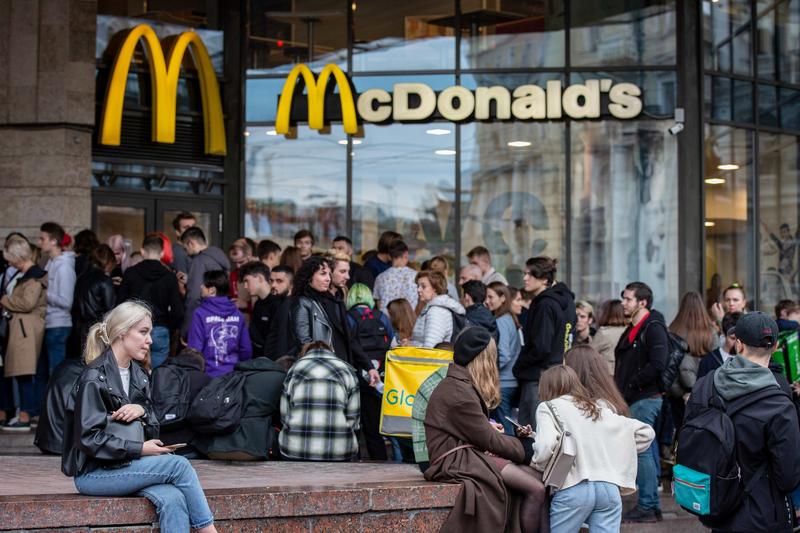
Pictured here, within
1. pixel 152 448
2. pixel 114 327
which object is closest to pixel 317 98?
pixel 114 327

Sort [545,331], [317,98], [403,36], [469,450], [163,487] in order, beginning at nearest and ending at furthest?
[163,487]
[469,450]
[545,331]
[317,98]
[403,36]

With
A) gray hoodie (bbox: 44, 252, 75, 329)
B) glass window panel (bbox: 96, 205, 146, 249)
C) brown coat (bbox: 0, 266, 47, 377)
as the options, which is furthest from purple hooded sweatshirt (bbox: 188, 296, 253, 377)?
Answer: glass window panel (bbox: 96, 205, 146, 249)

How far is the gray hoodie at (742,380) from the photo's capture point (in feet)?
23.0

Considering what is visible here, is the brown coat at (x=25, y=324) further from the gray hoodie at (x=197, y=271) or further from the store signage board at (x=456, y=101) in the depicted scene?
the store signage board at (x=456, y=101)

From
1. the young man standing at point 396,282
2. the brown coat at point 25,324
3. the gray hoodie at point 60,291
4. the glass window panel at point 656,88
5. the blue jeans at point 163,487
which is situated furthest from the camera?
the glass window panel at point 656,88

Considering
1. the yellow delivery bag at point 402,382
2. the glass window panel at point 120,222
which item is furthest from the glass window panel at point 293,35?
the yellow delivery bag at point 402,382

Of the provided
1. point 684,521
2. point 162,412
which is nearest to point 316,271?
point 162,412

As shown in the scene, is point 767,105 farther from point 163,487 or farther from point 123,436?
point 123,436

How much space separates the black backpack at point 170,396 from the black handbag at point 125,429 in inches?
104

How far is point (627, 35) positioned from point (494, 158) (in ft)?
8.83

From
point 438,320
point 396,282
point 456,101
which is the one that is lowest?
point 438,320

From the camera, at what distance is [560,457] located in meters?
7.82

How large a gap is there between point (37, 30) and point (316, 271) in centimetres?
712

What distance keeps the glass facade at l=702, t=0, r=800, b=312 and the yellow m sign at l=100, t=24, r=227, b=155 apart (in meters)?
7.29
